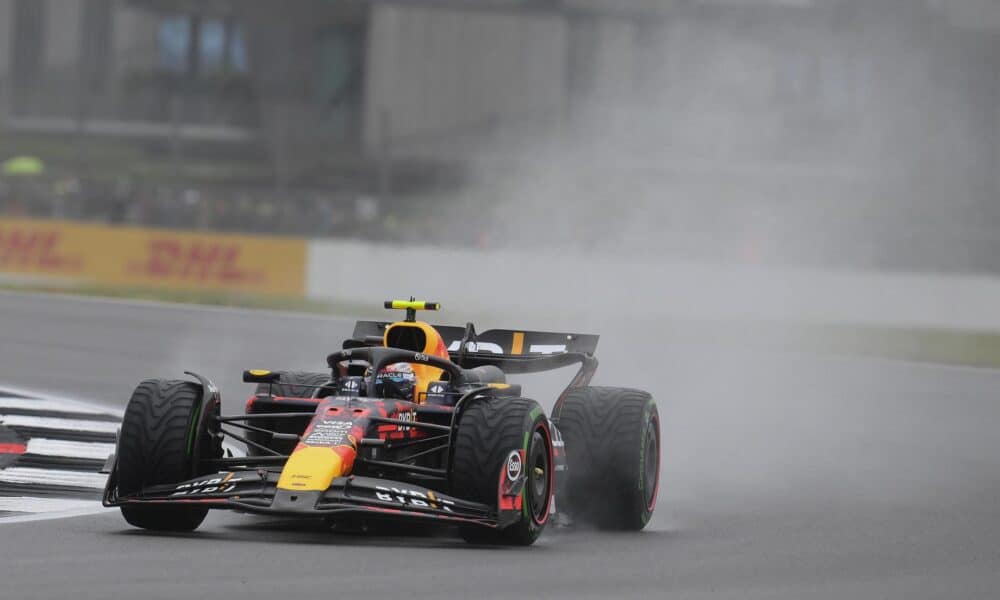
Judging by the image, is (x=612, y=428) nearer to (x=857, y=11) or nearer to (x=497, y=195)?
(x=857, y=11)

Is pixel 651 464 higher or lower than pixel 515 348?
lower

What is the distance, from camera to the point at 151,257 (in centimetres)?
3164

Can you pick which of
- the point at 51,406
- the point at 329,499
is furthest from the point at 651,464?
the point at 51,406

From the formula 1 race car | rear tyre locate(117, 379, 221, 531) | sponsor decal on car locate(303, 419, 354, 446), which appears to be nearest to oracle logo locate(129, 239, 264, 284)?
the formula 1 race car

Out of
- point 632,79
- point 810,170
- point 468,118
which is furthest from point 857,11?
point 468,118

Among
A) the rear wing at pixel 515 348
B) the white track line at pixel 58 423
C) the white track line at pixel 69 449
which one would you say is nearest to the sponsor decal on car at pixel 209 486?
the rear wing at pixel 515 348

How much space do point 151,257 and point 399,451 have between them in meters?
24.3

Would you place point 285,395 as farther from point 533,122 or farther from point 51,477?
point 533,122

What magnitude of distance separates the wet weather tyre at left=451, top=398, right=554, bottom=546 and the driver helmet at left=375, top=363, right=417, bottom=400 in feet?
2.98

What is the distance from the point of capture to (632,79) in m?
42.8

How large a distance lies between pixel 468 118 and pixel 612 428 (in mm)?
42487

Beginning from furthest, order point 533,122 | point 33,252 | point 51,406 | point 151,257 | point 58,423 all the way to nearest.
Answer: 1. point 533,122
2. point 33,252
3. point 151,257
4. point 51,406
5. point 58,423

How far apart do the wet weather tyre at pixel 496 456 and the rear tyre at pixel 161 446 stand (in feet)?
4.21

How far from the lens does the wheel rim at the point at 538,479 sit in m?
7.82
